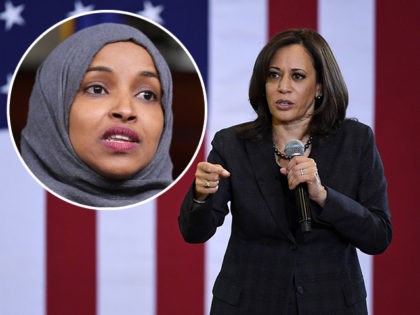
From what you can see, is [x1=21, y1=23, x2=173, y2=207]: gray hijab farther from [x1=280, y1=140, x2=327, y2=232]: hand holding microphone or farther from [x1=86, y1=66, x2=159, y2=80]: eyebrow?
[x1=280, y1=140, x2=327, y2=232]: hand holding microphone

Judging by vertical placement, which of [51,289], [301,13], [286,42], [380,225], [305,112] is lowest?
[51,289]

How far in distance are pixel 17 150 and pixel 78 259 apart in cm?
51

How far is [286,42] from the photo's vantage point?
1.54 meters

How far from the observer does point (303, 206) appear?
52.2 inches

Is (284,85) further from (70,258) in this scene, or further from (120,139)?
(70,258)

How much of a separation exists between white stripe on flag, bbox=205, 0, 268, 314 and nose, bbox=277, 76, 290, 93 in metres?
0.91

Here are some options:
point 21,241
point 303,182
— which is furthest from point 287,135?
point 21,241

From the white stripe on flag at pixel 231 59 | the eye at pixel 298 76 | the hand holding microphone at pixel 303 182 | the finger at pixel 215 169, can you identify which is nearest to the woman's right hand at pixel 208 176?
the finger at pixel 215 169

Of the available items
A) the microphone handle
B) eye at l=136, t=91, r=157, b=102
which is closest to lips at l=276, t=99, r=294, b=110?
the microphone handle

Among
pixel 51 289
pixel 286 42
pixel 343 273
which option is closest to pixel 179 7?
pixel 286 42

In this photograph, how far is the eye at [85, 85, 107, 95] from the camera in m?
2.15

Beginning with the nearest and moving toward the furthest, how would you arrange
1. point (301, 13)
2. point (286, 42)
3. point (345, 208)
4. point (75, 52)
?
point (345, 208) < point (286, 42) < point (75, 52) < point (301, 13)

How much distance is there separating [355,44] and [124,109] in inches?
37.0

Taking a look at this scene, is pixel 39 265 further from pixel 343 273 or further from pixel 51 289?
pixel 343 273
